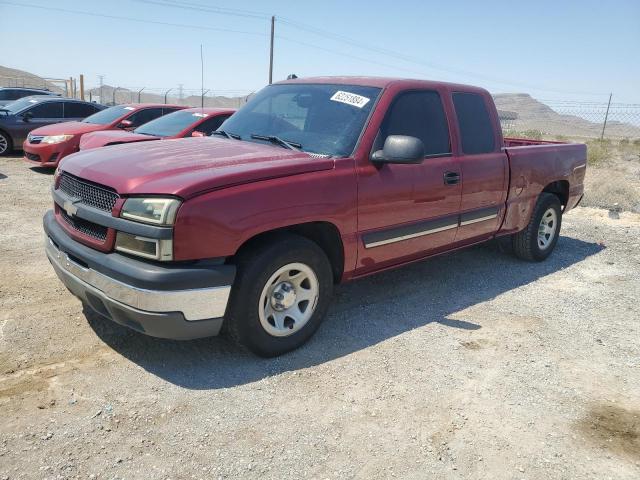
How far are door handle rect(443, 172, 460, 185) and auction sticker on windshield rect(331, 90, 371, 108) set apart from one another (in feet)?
3.20

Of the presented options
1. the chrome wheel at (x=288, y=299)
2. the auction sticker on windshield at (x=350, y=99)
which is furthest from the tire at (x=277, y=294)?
the auction sticker on windshield at (x=350, y=99)

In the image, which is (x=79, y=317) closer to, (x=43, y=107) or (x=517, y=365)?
(x=517, y=365)

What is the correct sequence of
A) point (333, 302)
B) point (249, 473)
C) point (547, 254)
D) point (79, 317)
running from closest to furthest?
point (249, 473) → point (79, 317) → point (333, 302) → point (547, 254)

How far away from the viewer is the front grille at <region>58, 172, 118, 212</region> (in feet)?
10.4

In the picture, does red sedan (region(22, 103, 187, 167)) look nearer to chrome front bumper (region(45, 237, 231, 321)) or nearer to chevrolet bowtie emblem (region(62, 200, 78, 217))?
chevrolet bowtie emblem (region(62, 200, 78, 217))

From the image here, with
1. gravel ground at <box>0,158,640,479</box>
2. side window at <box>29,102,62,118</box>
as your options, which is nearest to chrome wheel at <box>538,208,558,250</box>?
gravel ground at <box>0,158,640,479</box>

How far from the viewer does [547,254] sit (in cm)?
638

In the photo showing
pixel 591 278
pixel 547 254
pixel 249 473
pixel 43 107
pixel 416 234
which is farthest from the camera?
pixel 43 107

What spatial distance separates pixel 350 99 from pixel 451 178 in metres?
1.13

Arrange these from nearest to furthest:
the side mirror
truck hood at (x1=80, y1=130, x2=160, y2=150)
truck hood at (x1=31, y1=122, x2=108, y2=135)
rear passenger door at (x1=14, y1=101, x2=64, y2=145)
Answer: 1. the side mirror
2. truck hood at (x1=80, y1=130, x2=160, y2=150)
3. truck hood at (x1=31, y1=122, x2=108, y2=135)
4. rear passenger door at (x1=14, y1=101, x2=64, y2=145)

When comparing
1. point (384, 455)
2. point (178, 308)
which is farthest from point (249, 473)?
point (178, 308)

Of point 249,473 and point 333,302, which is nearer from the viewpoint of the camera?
point 249,473

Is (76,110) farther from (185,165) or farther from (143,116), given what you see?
(185,165)

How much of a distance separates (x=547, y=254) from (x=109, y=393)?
527cm
